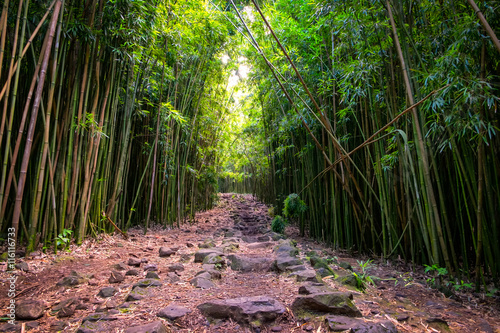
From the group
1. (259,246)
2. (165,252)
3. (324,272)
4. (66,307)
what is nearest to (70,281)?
(66,307)

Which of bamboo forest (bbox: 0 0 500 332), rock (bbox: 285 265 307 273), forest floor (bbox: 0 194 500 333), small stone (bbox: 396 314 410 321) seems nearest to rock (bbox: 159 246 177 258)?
forest floor (bbox: 0 194 500 333)

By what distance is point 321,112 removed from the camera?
110 inches

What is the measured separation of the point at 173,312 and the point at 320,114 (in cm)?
158

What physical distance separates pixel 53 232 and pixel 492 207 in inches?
138

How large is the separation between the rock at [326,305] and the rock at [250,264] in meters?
0.92

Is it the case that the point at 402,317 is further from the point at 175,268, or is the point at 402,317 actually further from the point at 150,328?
the point at 175,268

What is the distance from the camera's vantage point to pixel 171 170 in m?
4.60

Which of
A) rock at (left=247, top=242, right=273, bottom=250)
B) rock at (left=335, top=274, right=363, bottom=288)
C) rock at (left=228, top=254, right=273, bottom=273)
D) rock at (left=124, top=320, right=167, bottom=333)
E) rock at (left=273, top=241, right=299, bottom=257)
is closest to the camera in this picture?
rock at (left=124, top=320, right=167, bottom=333)

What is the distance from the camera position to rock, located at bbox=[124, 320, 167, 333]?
1.12m

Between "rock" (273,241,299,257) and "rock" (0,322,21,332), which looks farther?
"rock" (273,241,299,257)

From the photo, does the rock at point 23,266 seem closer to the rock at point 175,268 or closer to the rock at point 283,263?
the rock at point 175,268

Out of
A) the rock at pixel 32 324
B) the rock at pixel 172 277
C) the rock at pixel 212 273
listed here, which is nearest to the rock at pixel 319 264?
the rock at pixel 212 273

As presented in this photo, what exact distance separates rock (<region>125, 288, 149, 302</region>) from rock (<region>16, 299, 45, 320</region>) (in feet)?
1.31

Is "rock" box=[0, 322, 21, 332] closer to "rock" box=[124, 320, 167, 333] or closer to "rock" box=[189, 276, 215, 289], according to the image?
"rock" box=[124, 320, 167, 333]
